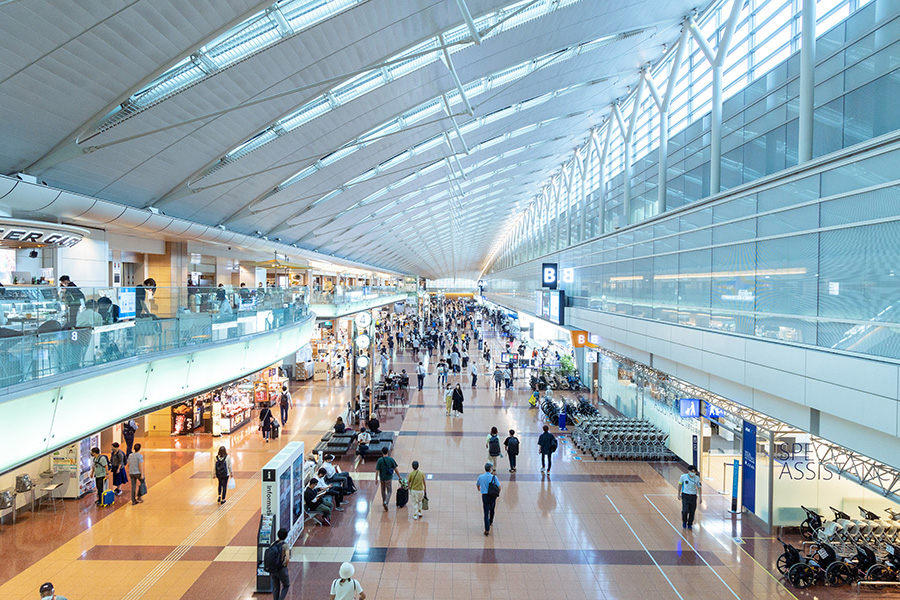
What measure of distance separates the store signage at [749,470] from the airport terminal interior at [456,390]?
0.18ft

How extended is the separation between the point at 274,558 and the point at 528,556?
3.78 metres

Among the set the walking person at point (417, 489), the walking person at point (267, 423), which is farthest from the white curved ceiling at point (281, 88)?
the walking person at point (417, 489)

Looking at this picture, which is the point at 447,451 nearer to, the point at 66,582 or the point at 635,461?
the point at 635,461

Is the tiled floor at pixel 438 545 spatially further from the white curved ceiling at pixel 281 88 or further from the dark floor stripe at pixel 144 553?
the white curved ceiling at pixel 281 88

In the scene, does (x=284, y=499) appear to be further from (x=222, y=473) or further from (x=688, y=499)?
(x=688, y=499)

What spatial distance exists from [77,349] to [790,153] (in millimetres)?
11227

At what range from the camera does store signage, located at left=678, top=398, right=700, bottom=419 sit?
11664 millimetres

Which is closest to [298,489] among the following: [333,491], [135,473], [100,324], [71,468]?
[333,491]

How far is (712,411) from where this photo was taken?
11.7 m

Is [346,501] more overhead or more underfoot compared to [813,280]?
more underfoot

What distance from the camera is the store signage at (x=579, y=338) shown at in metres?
18.8

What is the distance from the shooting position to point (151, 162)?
11805 mm

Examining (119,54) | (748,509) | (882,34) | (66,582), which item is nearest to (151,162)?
(119,54)

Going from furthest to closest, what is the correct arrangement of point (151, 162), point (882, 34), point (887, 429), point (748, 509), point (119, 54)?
point (151, 162) < point (748, 509) < point (119, 54) < point (882, 34) < point (887, 429)
